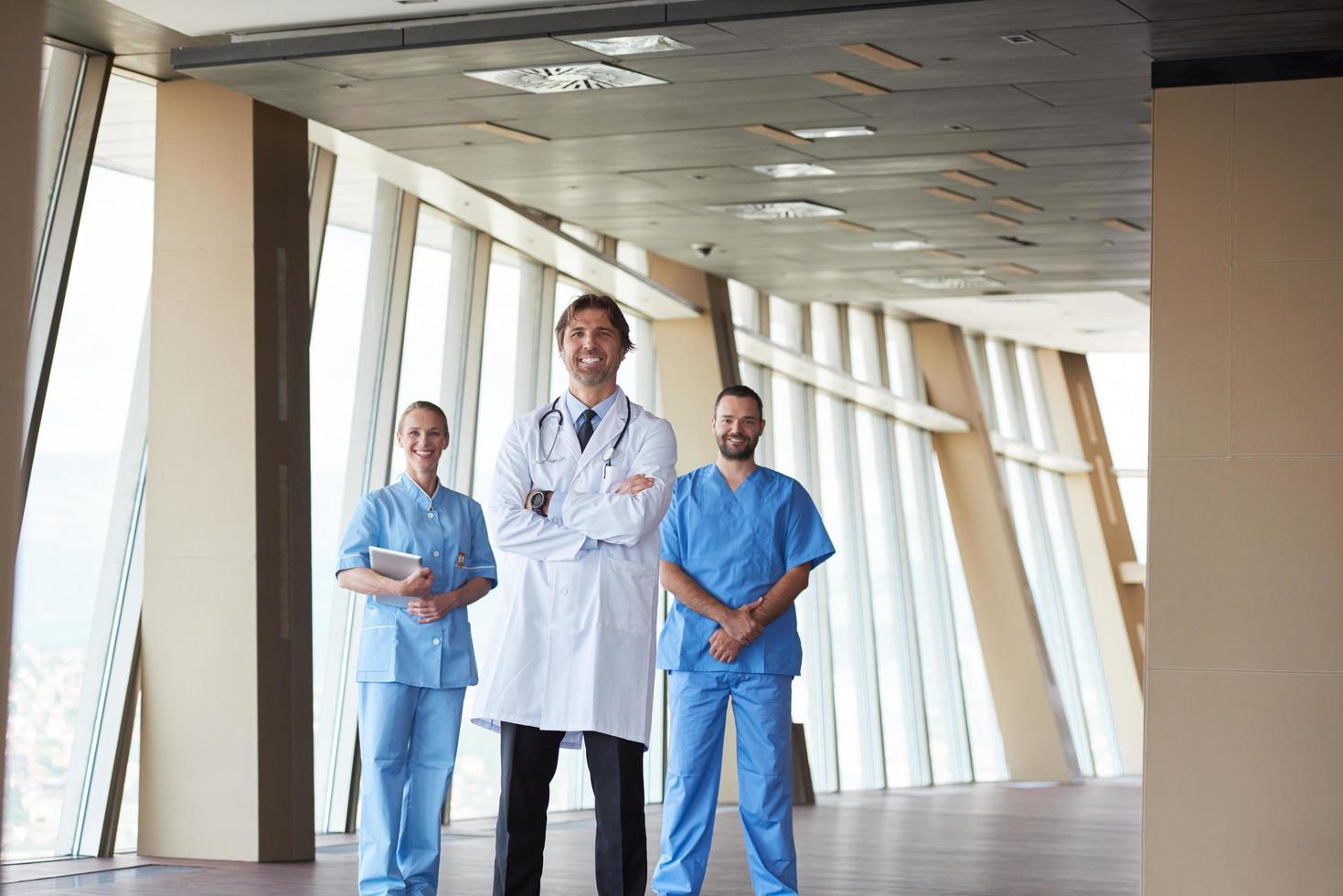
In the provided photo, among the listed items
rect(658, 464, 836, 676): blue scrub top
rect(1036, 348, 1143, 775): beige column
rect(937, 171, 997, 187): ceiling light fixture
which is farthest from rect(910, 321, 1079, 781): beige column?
rect(658, 464, 836, 676): blue scrub top

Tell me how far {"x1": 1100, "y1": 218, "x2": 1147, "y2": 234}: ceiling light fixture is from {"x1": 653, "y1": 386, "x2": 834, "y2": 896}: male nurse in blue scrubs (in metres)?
4.86

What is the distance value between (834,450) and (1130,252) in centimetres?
520

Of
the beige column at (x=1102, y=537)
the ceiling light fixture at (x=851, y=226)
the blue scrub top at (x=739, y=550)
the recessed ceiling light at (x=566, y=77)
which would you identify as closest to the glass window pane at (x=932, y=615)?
the beige column at (x=1102, y=537)

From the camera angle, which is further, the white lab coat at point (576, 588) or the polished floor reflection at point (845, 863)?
the polished floor reflection at point (845, 863)

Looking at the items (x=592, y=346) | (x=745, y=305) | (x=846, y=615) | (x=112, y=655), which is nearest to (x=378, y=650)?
(x=592, y=346)

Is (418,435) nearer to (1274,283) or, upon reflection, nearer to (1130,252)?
(1274,283)

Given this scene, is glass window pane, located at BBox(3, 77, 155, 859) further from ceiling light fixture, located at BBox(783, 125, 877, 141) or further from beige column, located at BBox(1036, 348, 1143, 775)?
beige column, located at BBox(1036, 348, 1143, 775)

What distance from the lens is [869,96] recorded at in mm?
6691

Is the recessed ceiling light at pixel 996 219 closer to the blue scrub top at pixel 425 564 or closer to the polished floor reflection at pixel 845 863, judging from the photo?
the polished floor reflection at pixel 845 863

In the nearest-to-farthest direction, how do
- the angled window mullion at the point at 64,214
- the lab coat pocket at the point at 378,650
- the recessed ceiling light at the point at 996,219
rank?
the lab coat pocket at the point at 378,650
the angled window mullion at the point at 64,214
the recessed ceiling light at the point at 996,219

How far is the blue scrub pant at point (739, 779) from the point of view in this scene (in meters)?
4.72

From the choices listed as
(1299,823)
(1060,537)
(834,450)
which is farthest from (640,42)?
(1060,537)

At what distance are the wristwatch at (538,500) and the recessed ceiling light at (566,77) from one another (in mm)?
2923

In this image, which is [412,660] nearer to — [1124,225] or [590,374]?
[590,374]
